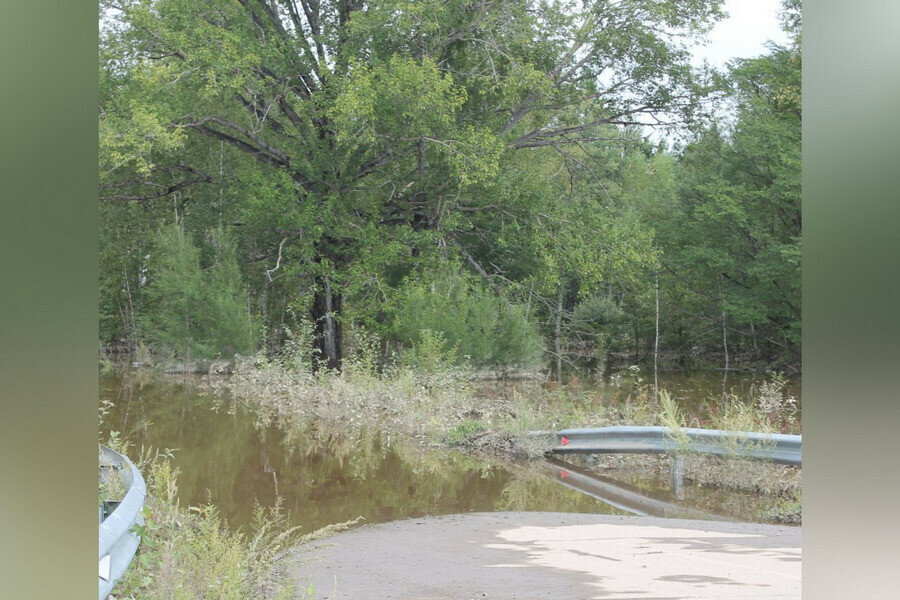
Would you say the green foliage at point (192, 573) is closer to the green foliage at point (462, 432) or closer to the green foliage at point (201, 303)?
the green foliage at point (462, 432)

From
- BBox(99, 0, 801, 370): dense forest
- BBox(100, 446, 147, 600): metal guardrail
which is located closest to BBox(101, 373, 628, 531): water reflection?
BBox(100, 446, 147, 600): metal guardrail

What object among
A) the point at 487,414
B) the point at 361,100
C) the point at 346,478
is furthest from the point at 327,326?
the point at 346,478

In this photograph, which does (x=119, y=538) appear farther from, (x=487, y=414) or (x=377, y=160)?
(x=377, y=160)

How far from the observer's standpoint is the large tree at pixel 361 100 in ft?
37.7

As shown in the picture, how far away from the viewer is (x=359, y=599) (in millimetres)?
3670

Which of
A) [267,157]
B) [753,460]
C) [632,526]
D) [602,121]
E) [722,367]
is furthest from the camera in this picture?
[722,367]

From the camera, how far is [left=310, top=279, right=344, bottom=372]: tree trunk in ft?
43.7

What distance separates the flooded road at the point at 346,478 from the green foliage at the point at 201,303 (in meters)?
4.00

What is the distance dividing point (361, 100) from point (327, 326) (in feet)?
12.4

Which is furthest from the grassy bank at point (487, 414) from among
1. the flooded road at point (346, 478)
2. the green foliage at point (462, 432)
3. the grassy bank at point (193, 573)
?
the grassy bank at point (193, 573)

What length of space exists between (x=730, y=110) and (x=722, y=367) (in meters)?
5.55
